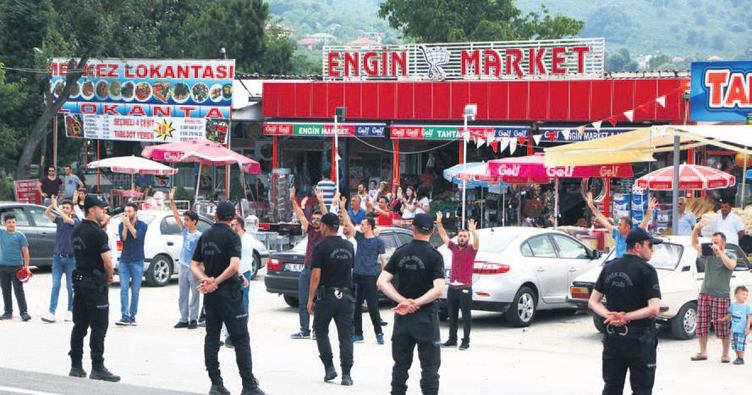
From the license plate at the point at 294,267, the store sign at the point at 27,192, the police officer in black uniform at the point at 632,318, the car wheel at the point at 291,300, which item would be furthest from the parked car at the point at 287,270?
the store sign at the point at 27,192

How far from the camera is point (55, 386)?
441 inches

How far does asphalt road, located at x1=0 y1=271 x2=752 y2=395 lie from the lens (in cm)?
1215

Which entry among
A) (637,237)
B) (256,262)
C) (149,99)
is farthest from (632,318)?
(149,99)

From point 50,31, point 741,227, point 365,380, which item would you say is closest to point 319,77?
point 50,31

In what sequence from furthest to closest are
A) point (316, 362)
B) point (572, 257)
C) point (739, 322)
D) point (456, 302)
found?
point (572, 257) → point (456, 302) → point (739, 322) → point (316, 362)

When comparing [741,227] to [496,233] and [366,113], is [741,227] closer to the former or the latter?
[496,233]

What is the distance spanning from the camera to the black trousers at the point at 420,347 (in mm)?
9891

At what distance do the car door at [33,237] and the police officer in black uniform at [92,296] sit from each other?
1237 cm

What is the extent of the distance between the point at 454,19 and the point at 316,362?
171 feet

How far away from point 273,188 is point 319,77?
4.37m

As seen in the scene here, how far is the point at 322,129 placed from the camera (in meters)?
32.3

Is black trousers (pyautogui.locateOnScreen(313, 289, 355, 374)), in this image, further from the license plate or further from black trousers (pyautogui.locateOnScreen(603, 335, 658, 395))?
the license plate

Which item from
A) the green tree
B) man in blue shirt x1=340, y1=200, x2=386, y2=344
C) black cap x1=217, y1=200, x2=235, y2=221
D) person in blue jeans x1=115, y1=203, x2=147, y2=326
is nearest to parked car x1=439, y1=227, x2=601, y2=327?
man in blue shirt x1=340, y1=200, x2=386, y2=344

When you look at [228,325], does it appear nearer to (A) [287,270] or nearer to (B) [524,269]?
(B) [524,269]
